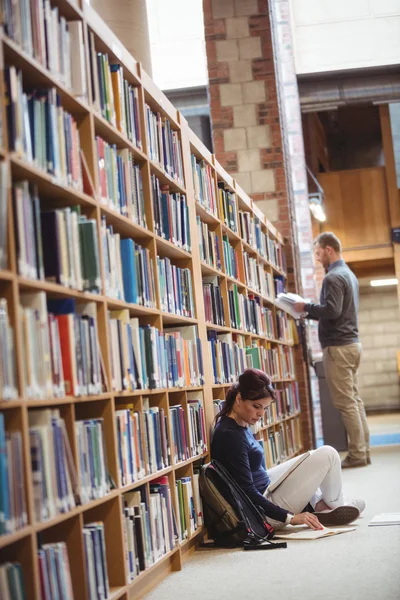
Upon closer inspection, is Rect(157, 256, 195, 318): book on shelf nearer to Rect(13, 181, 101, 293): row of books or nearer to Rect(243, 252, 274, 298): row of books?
Rect(13, 181, 101, 293): row of books

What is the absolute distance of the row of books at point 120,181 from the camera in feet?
10.5

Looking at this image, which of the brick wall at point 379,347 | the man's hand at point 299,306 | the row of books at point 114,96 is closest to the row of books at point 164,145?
the row of books at point 114,96

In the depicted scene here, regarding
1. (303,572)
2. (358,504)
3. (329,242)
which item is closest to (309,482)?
(358,504)

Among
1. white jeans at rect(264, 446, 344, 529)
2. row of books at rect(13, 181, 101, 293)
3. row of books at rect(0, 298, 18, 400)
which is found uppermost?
row of books at rect(13, 181, 101, 293)

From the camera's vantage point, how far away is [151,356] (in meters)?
3.61

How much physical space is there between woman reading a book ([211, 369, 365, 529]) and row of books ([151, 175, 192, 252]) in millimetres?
776

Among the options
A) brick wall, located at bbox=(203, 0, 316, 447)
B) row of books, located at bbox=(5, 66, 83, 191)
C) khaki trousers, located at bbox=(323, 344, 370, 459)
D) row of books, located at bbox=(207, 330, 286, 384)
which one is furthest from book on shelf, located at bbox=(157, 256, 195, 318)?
brick wall, located at bbox=(203, 0, 316, 447)

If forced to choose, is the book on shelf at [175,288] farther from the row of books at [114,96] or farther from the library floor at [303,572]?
the library floor at [303,572]

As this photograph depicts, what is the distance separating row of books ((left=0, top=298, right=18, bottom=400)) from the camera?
221cm

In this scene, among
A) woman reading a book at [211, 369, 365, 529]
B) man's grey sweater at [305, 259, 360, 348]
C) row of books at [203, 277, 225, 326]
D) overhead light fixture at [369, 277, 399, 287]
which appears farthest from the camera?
overhead light fixture at [369, 277, 399, 287]

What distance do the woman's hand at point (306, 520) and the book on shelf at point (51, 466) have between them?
1.98m

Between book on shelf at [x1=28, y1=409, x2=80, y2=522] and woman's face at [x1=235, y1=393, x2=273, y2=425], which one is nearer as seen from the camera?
book on shelf at [x1=28, y1=409, x2=80, y2=522]

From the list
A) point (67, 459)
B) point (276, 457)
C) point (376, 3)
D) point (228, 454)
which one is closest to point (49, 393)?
point (67, 459)

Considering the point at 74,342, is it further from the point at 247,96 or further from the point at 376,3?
the point at 376,3
